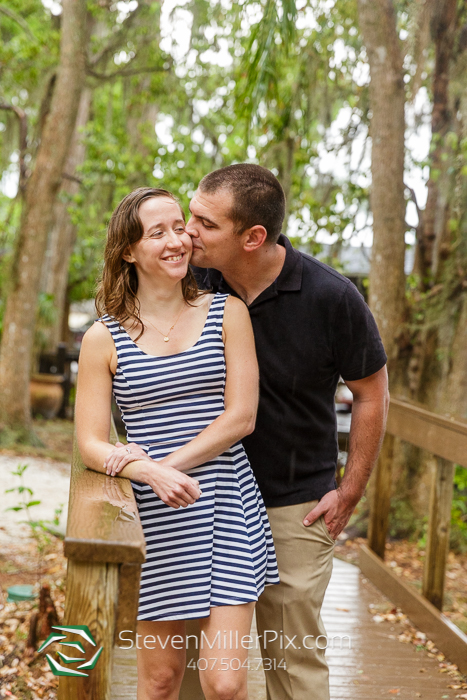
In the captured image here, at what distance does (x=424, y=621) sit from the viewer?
3646mm

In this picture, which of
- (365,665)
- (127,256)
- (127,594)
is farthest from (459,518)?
(127,594)

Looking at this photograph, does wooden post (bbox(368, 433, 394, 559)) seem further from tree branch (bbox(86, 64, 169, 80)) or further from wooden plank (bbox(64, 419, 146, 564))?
tree branch (bbox(86, 64, 169, 80))

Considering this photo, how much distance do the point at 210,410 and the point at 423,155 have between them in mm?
5385

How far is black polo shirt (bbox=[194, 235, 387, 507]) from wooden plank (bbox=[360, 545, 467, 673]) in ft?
4.82

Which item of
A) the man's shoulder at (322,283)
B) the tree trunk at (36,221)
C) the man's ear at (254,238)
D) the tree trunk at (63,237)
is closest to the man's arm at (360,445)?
the man's shoulder at (322,283)

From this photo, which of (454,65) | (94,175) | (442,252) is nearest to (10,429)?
(94,175)

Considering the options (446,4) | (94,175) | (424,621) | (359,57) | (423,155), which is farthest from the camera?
(94,175)

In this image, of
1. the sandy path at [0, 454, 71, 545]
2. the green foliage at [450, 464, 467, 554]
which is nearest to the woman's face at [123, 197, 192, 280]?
the sandy path at [0, 454, 71, 545]

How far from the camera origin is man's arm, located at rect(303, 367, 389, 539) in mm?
2373

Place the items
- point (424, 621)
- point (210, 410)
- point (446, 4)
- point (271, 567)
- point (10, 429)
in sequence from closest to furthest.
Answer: point (210, 410), point (271, 567), point (424, 621), point (446, 4), point (10, 429)

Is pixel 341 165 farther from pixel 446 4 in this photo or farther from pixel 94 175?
pixel 94 175

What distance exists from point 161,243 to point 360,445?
931mm

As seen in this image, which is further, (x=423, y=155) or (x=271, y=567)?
(x=423, y=155)

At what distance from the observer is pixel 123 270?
7.22 ft
